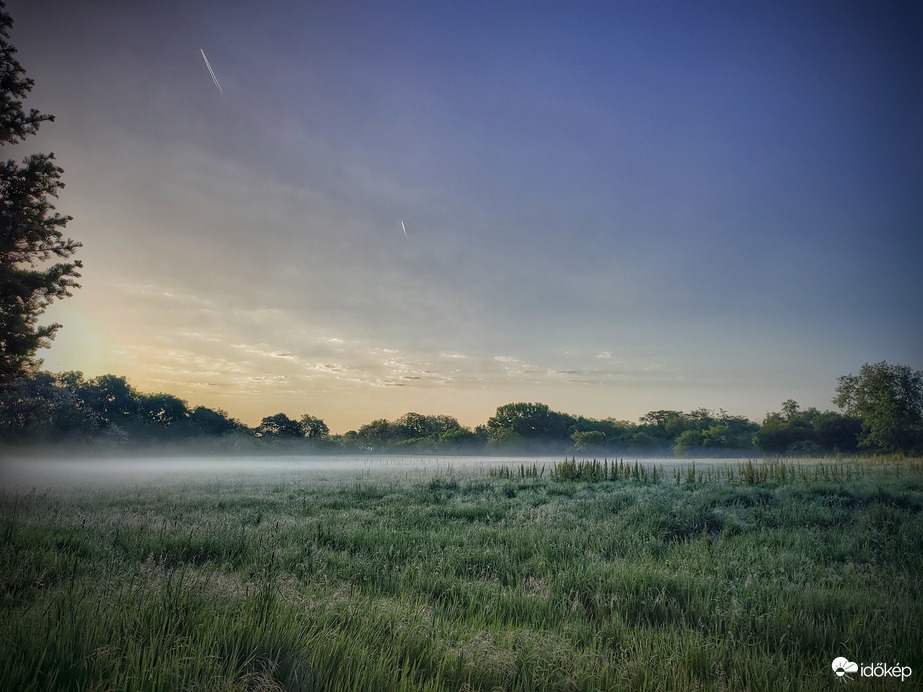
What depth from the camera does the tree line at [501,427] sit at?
84.9 ft

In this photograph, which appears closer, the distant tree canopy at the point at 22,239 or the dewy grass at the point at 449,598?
the dewy grass at the point at 449,598

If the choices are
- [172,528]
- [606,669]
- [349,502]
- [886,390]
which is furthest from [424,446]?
[606,669]

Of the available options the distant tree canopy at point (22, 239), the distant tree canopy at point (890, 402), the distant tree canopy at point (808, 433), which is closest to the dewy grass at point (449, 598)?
the distant tree canopy at point (22, 239)

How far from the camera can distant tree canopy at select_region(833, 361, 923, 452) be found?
4122 cm

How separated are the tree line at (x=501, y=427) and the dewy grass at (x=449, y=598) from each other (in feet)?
37.4

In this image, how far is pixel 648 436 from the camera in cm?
9519

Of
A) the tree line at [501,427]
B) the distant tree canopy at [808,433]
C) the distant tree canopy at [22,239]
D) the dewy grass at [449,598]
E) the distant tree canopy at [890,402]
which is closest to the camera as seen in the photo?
the dewy grass at [449,598]

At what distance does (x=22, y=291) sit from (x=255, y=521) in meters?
8.73

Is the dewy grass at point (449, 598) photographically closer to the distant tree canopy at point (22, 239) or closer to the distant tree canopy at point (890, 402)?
the distant tree canopy at point (22, 239)

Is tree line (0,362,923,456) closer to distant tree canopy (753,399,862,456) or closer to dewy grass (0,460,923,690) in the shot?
distant tree canopy (753,399,862,456)

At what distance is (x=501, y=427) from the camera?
370ft

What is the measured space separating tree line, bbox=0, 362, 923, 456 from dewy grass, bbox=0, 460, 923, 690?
11395 millimetres

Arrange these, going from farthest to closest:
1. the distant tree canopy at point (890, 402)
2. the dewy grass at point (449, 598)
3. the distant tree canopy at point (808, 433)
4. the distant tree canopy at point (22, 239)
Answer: the distant tree canopy at point (808, 433) < the distant tree canopy at point (890, 402) < the distant tree canopy at point (22, 239) < the dewy grass at point (449, 598)

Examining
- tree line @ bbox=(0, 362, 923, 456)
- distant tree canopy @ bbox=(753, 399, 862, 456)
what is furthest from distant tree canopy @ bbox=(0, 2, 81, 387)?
distant tree canopy @ bbox=(753, 399, 862, 456)
